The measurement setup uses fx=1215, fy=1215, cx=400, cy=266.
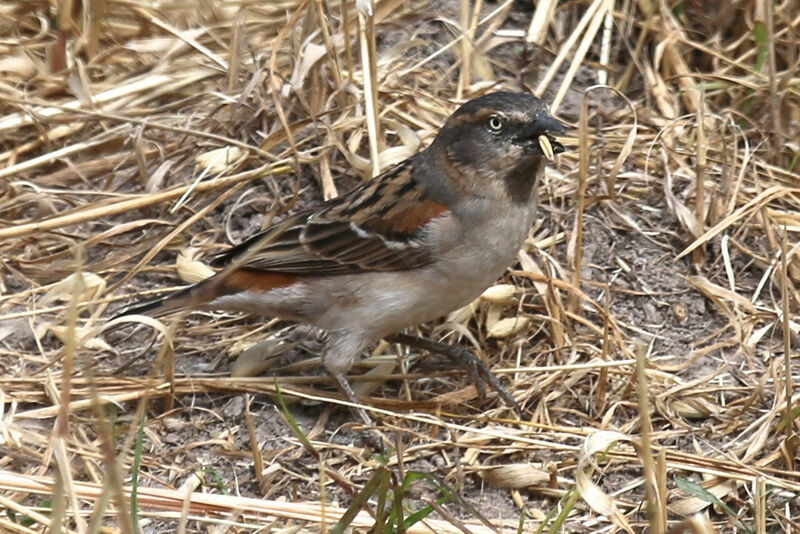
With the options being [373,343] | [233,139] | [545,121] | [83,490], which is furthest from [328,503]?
[233,139]

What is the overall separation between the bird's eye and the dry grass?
15.4 inches

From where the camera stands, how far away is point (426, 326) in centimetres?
487

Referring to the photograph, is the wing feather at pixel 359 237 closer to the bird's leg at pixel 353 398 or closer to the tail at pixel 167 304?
the tail at pixel 167 304

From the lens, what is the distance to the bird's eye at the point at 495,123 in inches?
168

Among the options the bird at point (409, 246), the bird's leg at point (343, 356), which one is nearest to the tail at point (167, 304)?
the bird at point (409, 246)

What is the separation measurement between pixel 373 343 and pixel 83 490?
5.26ft

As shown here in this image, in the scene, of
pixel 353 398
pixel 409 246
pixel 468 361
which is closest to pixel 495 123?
pixel 409 246

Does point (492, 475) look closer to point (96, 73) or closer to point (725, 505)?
point (725, 505)

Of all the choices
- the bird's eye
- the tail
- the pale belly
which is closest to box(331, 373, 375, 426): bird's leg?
the pale belly

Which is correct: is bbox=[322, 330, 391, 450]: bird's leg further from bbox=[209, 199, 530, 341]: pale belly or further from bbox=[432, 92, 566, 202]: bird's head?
bbox=[432, 92, 566, 202]: bird's head

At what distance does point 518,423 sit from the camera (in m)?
4.22

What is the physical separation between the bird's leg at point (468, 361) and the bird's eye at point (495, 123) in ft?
2.79

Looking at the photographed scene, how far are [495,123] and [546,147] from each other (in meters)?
0.23

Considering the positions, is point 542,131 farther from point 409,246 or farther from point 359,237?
point 359,237
